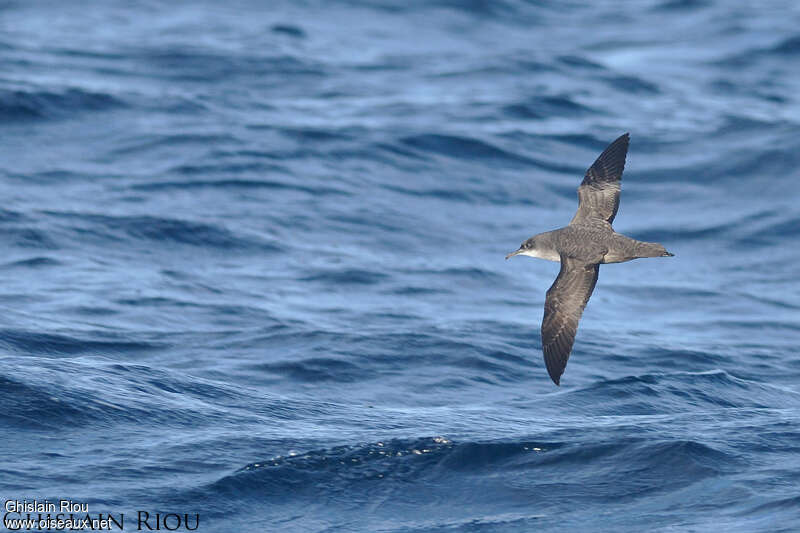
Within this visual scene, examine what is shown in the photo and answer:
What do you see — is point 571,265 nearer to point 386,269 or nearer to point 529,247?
point 529,247

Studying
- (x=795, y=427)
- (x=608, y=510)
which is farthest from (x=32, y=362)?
(x=795, y=427)

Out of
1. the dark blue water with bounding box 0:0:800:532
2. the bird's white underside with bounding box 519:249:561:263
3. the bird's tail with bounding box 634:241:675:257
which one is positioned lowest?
the dark blue water with bounding box 0:0:800:532

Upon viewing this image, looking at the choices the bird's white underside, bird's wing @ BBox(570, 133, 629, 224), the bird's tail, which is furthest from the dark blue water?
bird's wing @ BBox(570, 133, 629, 224)

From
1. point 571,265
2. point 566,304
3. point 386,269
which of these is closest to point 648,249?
point 571,265

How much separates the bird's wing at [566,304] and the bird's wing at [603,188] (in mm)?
856

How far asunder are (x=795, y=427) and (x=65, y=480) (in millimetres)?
5377

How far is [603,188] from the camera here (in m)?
9.01

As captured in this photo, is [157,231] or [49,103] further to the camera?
[49,103]

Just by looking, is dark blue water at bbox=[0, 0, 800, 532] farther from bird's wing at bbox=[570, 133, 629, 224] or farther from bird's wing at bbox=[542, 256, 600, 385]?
bird's wing at bbox=[570, 133, 629, 224]

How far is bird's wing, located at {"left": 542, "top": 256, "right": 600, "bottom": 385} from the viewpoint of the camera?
26.4 feet

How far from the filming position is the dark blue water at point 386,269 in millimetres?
8000

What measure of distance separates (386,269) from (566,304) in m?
5.23

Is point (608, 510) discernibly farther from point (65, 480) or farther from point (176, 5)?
point (176, 5)

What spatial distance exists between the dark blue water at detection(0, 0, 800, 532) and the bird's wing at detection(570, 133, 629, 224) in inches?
63.9
